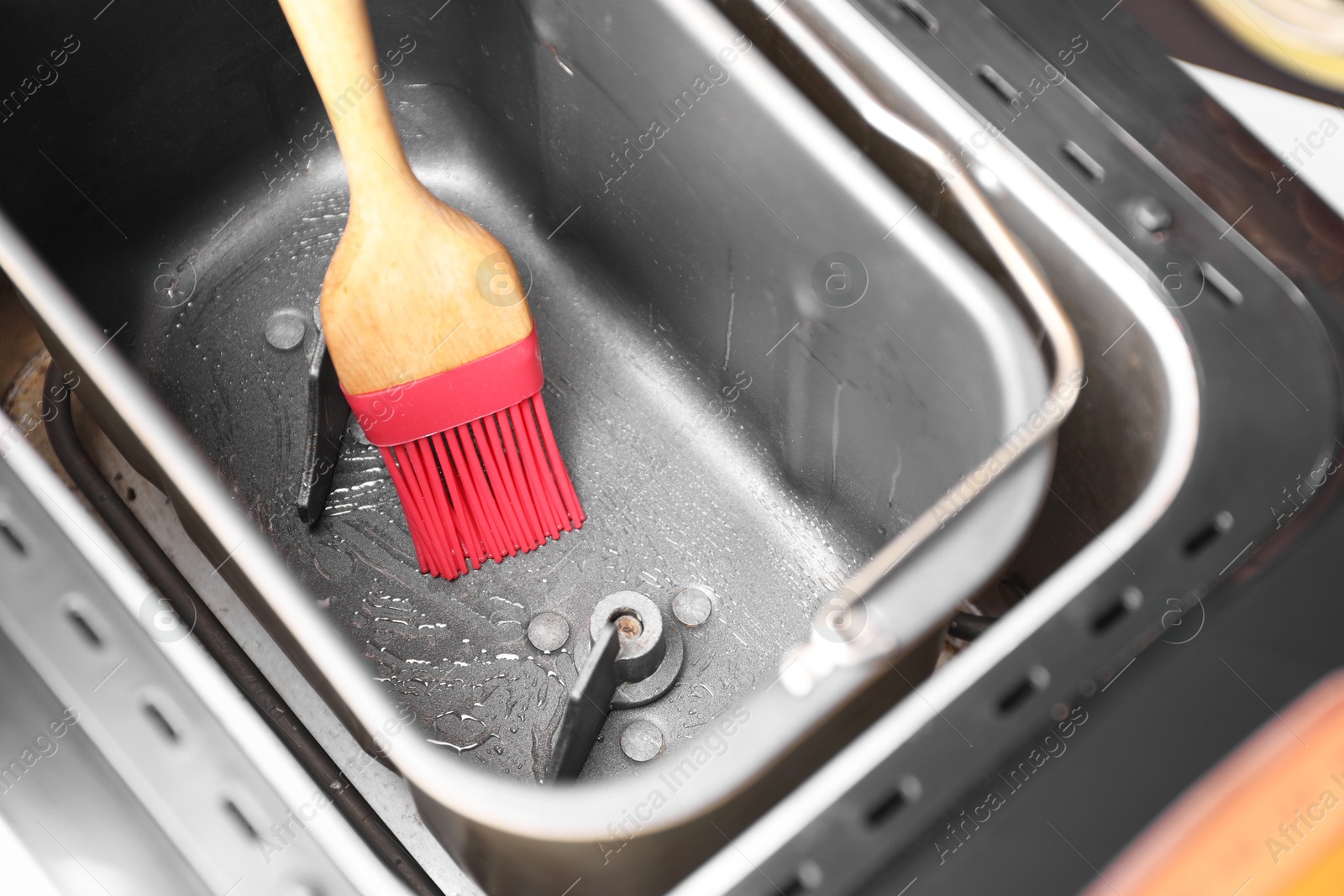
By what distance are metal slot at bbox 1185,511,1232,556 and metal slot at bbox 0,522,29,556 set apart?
24.1 inches

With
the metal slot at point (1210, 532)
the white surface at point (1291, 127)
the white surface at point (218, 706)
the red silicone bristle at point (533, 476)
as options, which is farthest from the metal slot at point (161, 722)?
the white surface at point (1291, 127)

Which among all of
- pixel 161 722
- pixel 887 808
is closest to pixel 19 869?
pixel 161 722

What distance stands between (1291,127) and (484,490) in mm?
632

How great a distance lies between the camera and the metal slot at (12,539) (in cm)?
59

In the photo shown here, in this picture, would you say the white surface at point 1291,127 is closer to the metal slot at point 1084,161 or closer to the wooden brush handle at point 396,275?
the metal slot at point 1084,161

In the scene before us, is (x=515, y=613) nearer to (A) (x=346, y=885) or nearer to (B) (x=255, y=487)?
(B) (x=255, y=487)

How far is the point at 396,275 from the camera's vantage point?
82cm

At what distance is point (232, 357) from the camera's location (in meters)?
1.02

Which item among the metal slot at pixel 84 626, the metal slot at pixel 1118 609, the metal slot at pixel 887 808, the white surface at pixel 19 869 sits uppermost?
the metal slot at pixel 84 626

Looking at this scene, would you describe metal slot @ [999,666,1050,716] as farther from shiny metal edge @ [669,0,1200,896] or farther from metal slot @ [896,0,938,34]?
metal slot @ [896,0,938,34]

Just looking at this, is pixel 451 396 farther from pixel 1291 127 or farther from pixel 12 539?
pixel 1291 127

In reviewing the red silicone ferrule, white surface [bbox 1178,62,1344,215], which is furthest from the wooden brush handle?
white surface [bbox 1178,62,1344,215]

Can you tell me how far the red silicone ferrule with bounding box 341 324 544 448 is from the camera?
34.1 inches

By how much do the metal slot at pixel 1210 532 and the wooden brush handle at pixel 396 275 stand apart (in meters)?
0.48
